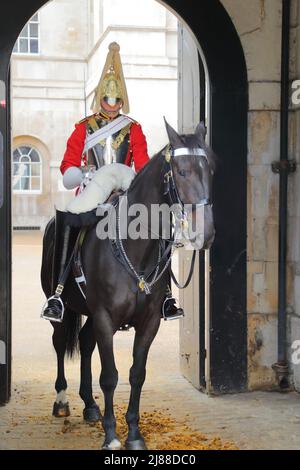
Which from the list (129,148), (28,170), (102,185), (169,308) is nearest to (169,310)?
(169,308)

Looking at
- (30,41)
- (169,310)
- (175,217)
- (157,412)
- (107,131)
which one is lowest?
(157,412)

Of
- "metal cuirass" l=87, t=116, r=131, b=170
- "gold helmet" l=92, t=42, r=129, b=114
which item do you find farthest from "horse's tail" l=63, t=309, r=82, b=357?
"gold helmet" l=92, t=42, r=129, b=114

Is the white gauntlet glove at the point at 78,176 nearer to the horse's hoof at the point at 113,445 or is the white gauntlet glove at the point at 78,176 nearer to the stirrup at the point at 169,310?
the stirrup at the point at 169,310

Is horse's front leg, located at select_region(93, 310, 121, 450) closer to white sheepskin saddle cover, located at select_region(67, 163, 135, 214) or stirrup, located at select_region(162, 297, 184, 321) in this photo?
stirrup, located at select_region(162, 297, 184, 321)

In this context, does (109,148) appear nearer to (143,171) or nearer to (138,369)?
(143,171)

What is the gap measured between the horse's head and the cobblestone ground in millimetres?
1505

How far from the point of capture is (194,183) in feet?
13.0

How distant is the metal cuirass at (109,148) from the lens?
16.5 ft

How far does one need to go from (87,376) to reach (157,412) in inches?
23.1

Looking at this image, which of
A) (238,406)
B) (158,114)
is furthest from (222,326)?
(158,114)

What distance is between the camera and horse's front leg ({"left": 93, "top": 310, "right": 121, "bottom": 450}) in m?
4.45

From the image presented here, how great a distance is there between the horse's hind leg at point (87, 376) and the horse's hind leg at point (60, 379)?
14 centimetres

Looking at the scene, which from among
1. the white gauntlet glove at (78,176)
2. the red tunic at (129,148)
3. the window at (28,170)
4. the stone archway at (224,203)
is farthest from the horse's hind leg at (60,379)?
the window at (28,170)

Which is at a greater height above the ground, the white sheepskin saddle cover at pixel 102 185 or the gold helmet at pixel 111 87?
the gold helmet at pixel 111 87
